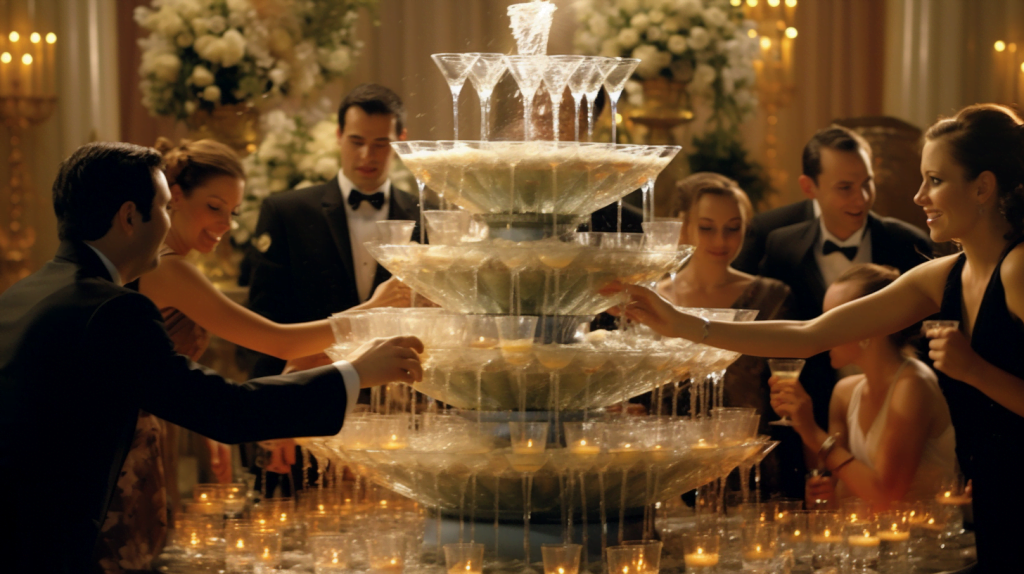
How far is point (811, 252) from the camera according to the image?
4688mm

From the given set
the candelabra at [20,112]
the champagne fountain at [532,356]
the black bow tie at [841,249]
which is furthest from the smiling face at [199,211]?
the candelabra at [20,112]

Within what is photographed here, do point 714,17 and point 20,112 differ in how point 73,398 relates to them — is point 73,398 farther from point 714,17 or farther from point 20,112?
point 20,112

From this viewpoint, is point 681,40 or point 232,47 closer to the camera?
point 232,47

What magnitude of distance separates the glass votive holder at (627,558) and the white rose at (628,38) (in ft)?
10.9

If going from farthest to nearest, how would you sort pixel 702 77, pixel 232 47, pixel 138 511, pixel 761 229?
pixel 702 77 → pixel 232 47 → pixel 761 229 → pixel 138 511

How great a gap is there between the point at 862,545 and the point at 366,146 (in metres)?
2.50

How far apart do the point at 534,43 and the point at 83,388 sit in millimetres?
1493

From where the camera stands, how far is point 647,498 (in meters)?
2.92

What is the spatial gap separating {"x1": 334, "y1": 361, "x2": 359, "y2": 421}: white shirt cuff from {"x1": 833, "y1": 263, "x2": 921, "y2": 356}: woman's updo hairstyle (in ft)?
5.91

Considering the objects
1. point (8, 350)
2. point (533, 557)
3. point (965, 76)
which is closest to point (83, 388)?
point (8, 350)

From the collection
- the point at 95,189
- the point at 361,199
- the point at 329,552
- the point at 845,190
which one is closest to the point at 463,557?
the point at 329,552

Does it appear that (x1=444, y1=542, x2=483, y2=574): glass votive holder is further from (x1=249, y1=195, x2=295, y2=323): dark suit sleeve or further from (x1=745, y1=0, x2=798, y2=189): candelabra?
(x1=745, y1=0, x2=798, y2=189): candelabra

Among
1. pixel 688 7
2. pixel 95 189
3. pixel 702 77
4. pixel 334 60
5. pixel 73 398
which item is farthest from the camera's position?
pixel 334 60

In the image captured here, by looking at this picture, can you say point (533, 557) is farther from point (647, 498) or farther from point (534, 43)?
point (534, 43)
